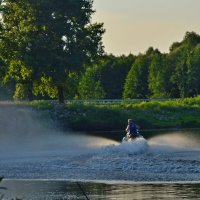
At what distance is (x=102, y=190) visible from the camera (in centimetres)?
3031

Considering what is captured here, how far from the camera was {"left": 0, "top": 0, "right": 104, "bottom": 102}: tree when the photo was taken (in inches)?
3406


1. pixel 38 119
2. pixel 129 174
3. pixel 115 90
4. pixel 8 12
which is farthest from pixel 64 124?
pixel 115 90

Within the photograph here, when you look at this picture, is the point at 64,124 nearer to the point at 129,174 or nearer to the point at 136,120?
the point at 136,120

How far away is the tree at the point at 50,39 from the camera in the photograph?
86.5 meters

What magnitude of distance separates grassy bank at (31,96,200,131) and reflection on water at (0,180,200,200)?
49336mm

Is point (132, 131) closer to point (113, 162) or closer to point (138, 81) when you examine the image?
point (113, 162)

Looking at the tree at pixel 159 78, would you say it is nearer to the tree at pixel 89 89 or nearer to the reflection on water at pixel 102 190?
the tree at pixel 89 89

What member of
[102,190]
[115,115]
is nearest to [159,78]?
[115,115]

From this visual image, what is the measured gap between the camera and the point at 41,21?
86.9m

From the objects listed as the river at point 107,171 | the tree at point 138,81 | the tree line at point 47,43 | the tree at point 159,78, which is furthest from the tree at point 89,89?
the river at point 107,171

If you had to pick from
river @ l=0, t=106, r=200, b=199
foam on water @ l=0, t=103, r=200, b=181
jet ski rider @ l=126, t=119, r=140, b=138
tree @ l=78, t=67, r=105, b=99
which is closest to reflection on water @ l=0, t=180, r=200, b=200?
river @ l=0, t=106, r=200, b=199

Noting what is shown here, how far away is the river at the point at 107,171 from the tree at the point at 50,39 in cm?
2751

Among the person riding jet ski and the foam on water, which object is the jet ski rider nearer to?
the person riding jet ski

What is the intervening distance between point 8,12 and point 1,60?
491cm
